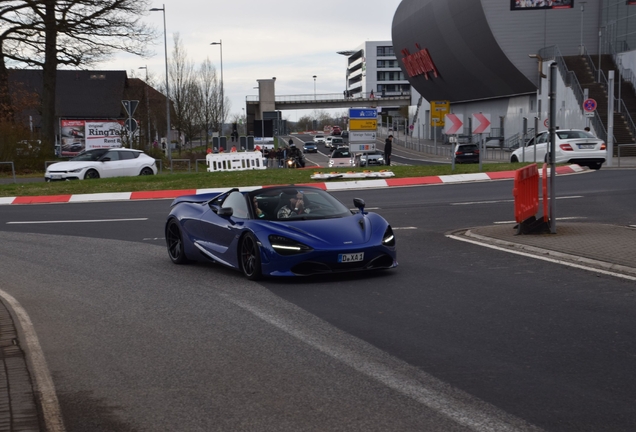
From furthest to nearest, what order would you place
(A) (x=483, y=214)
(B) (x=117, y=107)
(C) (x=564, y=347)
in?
(B) (x=117, y=107) < (A) (x=483, y=214) < (C) (x=564, y=347)

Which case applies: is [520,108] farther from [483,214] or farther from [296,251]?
[296,251]

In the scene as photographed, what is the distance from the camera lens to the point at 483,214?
58.6 feet

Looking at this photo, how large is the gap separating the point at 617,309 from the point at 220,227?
202 inches

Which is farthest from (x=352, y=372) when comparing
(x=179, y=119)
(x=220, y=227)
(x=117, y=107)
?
(x=117, y=107)

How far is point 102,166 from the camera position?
110 ft

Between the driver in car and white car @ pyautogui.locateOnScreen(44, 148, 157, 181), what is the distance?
23384mm

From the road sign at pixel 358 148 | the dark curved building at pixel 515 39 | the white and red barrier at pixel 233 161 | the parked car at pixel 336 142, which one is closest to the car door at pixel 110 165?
the white and red barrier at pixel 233 161

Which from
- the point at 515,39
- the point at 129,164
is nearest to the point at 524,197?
the point at 129,164

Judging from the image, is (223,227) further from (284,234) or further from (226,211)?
(284,234)

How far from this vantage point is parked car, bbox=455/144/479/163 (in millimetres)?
53156

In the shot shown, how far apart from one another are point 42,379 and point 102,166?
2829 cm

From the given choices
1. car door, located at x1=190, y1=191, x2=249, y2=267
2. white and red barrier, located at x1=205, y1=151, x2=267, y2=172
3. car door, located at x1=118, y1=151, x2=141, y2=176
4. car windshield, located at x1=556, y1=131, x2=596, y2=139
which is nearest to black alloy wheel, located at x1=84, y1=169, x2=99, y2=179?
car door, located at x1=118, y1=151, x2=141, y2=176

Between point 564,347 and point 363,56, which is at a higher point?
point 363,56

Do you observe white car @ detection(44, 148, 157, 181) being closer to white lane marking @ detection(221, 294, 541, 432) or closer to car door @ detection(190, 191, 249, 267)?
car door @ detection(190, 191, 249, 267)
